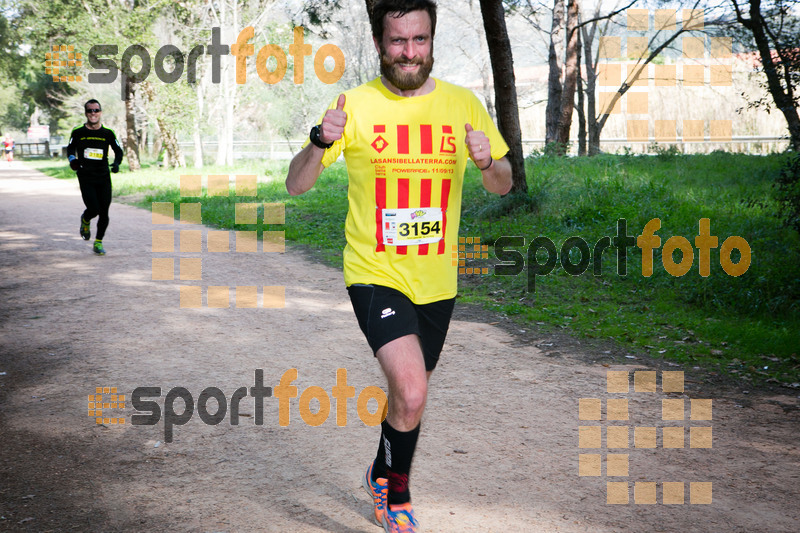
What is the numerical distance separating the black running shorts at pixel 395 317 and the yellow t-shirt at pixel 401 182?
43mm

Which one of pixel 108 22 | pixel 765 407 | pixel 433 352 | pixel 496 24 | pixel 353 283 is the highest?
pixel 108 22

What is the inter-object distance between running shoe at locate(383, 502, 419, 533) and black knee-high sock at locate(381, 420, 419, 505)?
0.09ft

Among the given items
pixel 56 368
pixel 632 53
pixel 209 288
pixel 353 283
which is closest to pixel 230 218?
pixel 209 288

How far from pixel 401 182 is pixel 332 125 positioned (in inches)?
17.1

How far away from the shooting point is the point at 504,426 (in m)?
5.02

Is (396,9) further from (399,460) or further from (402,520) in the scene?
(402,520)

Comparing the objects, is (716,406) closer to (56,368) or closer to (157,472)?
(157,472)

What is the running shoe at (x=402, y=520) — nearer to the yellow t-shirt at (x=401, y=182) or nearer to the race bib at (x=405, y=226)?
the yellow t-shirt at (x=401, y=182)

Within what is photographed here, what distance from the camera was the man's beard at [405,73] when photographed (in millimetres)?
3297

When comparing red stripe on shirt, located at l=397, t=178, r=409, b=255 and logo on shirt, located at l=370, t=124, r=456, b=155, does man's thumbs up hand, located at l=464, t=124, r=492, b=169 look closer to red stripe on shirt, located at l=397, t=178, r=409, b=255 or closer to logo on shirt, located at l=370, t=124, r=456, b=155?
logo on shirt, located at l=370, t=124, r=456, b=155

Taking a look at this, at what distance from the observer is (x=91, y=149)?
1134 cm

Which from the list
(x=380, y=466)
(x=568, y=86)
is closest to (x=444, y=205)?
(x=380, y=466)

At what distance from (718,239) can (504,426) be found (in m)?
6.45

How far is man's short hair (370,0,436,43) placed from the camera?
329cm
